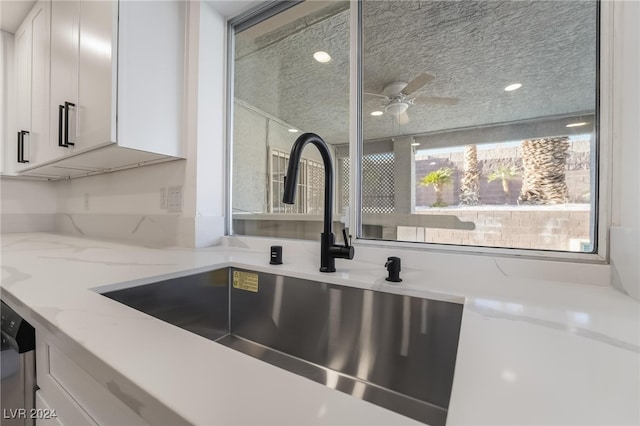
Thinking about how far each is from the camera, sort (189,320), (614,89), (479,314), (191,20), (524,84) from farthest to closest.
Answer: (191,20)
(524,84)
(189,320)
(614,89)
(479,314)

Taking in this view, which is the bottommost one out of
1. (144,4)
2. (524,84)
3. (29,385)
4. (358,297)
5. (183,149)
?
(29,385)

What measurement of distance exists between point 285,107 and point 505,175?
1.40m

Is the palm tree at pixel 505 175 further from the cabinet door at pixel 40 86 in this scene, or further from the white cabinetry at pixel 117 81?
the cabinet door at pixel 40 86

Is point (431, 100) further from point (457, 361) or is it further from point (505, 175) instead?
point (457, 361)

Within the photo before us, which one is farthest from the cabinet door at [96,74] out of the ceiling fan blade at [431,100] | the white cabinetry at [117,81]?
the ceiling fan blade at [431,100]

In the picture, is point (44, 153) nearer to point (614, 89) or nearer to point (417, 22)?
point (417, 22)

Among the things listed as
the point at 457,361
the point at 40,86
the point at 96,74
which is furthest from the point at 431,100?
the point at 40,86

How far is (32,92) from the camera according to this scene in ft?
5.44

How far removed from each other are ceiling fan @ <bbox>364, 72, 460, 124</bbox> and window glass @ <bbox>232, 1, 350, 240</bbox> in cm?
27

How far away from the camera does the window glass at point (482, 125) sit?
879 mm

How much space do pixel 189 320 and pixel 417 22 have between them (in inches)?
67.4

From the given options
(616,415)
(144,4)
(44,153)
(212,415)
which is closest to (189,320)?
(212,415)

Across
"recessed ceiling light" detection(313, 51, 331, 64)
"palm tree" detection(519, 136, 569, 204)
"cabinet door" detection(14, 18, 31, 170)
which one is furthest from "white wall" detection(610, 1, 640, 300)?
"cabinet door" detection(14, 18, 31, 170)

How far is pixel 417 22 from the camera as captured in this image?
139cm
